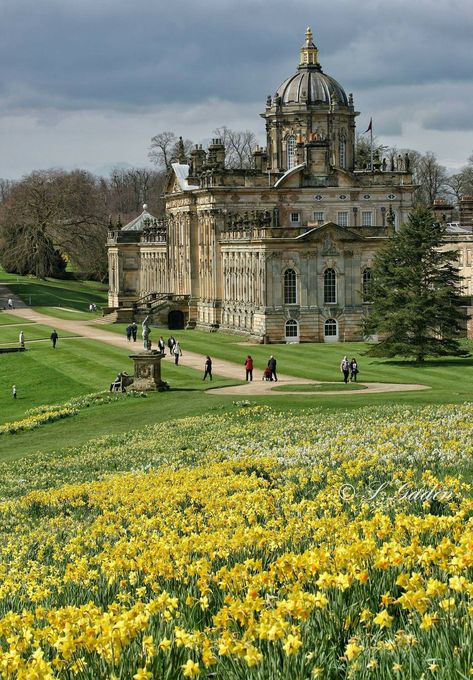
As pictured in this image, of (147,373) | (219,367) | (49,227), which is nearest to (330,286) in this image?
(219,367)

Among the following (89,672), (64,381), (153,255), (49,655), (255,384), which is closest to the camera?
(89,672)

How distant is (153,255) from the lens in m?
116

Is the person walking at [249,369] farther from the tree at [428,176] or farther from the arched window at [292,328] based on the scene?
the tree at [428,176]

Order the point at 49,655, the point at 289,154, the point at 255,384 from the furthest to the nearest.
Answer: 1. the point at 289,154
2. the point at 255,384
3. the point at 49,655

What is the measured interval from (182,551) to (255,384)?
1450 inches

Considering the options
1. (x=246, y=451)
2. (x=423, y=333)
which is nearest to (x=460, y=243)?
(x=423, y=333)

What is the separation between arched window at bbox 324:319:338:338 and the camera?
8050 cm

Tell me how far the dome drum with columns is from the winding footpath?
23.1ft

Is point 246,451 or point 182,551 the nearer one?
point 182,551

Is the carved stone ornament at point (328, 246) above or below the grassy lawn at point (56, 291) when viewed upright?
above

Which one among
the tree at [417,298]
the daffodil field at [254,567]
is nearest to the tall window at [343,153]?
the tree at [417,298]

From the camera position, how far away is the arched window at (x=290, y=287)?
8050cm

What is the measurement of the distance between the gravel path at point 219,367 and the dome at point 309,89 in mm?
26238

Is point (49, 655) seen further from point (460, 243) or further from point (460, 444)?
point (460, 243)
